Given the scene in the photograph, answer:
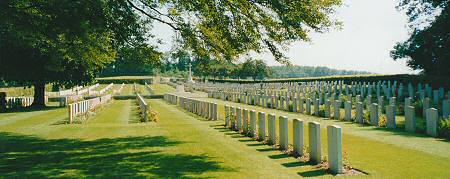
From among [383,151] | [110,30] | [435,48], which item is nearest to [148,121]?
[110,30]

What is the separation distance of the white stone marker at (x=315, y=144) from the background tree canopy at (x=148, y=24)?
17.2 feet

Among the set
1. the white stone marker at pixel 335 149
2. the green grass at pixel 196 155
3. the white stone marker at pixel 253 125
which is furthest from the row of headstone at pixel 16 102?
the white stone marker at pixel 335 149

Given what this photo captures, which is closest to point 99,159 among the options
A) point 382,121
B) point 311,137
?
point 311,137

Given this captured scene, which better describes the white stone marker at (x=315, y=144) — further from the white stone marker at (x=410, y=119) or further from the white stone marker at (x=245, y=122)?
the white stone marker at (x=410, y=119)

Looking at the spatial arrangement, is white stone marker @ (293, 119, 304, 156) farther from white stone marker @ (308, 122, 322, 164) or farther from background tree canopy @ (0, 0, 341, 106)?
background tree canopy @ (0, 0, 341, 106)

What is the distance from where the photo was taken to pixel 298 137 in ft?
33.2

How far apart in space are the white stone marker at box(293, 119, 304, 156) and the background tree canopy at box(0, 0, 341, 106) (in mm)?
4582

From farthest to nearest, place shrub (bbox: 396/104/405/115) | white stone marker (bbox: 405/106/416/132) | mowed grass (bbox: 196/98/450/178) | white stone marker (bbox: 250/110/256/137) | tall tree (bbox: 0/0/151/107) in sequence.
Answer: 1. shrub (bbox: 396/104/405/115)
2. white stone marker (bbox: 250/110/256/137)
3. white stone marker (bbox: 405/106/416/132)
4. tall tree (bbox: 0/0/151/107)
5. mowed grass (bbox: 196/98/450/178)

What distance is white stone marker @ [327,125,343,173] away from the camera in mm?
8258

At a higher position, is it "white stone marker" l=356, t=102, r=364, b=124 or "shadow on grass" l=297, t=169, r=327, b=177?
"white stone marker" l=356, t=102, r=364, b=124

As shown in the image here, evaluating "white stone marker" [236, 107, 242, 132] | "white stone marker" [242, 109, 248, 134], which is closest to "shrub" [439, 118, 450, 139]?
"white stone marker" [242, 109, 248, 134]

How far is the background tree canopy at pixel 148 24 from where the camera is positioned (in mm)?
12703

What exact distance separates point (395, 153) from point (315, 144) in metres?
2.00

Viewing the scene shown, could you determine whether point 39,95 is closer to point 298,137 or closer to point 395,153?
point 298,137
